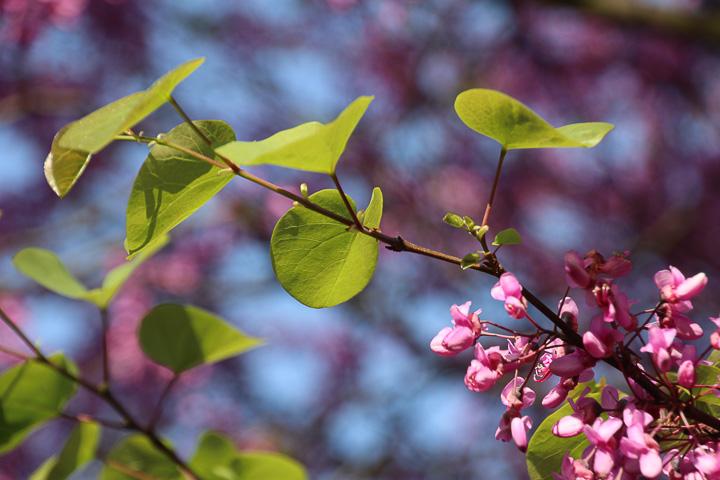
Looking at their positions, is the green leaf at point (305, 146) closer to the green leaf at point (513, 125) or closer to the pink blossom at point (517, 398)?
the green leaf at point (513, 125)

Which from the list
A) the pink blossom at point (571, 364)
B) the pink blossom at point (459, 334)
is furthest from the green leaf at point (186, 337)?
the pink blossom at point (571, 364)

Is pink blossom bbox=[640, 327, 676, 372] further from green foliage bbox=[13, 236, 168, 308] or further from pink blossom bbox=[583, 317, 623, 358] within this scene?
green foliage bbox=[13, 236, 168, 308]

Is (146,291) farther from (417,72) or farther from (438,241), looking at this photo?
(417,72)

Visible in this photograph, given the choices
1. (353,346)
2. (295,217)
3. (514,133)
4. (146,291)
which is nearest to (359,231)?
(295,217)

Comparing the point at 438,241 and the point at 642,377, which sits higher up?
the point at 642,377

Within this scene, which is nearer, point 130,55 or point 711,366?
point 711,366

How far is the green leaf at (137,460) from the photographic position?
1163 millimetres

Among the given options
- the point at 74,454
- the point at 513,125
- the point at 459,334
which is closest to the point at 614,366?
the point at 459,334

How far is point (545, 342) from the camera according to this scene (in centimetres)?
75

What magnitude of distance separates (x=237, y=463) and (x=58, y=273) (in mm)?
424

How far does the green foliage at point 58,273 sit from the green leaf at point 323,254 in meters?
0.37

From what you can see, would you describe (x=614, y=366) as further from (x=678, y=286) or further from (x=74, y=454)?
(x=74, y=454)

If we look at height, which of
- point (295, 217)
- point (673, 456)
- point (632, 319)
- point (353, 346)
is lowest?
point (353, 346)

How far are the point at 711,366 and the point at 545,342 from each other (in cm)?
18
